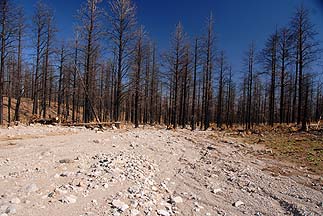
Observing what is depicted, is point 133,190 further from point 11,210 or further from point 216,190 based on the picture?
point 11,210

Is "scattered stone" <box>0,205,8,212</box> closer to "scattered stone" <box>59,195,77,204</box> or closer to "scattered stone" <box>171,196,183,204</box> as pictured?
"scattered stone" <box>59,195,77,204</box>

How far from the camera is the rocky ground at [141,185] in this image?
4.39m

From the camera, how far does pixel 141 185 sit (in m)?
5.44

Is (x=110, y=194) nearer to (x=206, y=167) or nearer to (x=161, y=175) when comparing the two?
(x=161, y=175)

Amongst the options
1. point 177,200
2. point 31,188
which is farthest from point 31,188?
point 177,200

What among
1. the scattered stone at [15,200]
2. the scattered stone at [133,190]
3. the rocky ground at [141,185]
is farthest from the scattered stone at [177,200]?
the scattered stone at [15,200]

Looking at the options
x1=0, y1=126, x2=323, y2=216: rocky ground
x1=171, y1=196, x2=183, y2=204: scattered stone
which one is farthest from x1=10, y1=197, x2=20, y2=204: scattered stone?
x1=171, y1=196, x2=183, y2=204: scattered stone

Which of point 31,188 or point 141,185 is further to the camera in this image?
point 141,185

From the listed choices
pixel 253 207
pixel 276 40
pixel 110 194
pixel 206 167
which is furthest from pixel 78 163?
pixel 276 40

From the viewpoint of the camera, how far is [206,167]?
793cm

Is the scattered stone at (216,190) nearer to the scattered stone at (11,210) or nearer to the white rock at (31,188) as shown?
the white rock at (31,188)

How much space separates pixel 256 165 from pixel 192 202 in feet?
15.0

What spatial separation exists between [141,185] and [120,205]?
3.62 ft

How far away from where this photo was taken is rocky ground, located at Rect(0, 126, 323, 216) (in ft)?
14.4
